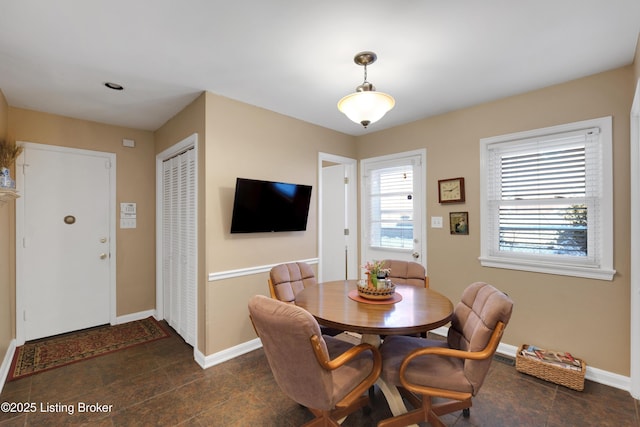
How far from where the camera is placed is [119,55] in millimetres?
2100

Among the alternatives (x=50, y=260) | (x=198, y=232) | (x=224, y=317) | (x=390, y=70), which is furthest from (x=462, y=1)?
(x=50, y=260)

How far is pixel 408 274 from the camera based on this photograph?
278 cm

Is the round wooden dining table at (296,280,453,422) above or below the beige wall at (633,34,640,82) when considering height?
below

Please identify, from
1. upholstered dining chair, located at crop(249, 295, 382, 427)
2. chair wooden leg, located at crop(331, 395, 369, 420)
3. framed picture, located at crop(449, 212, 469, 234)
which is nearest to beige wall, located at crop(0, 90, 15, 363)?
upholstered dining chair, located at crop(249, 295, 382, 427)

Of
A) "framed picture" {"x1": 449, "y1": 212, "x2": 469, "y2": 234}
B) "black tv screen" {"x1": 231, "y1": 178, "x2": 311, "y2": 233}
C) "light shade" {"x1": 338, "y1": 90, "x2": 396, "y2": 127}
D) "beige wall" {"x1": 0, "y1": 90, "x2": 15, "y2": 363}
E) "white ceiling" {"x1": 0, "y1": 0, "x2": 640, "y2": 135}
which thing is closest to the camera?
"white ceiling" {"x1": 0, "y1": 0, "x2": 640, "y2": 135}

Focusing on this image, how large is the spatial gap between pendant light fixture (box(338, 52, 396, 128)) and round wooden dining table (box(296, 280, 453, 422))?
131cm

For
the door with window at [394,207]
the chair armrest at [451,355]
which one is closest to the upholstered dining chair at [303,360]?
the chair armrest at [451,355]

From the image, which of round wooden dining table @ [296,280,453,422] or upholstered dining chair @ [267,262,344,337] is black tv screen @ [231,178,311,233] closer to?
upholstered dining chair @ [267,262,344,337]

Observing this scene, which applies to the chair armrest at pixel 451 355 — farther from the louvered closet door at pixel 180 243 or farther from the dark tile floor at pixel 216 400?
the louvered closet door at pixel 180 243

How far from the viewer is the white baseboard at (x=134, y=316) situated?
12.1 feet

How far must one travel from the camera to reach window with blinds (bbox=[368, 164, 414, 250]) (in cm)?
370

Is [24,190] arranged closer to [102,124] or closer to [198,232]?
[102,124]

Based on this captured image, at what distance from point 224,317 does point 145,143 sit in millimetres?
2664

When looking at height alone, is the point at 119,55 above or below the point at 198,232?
above
